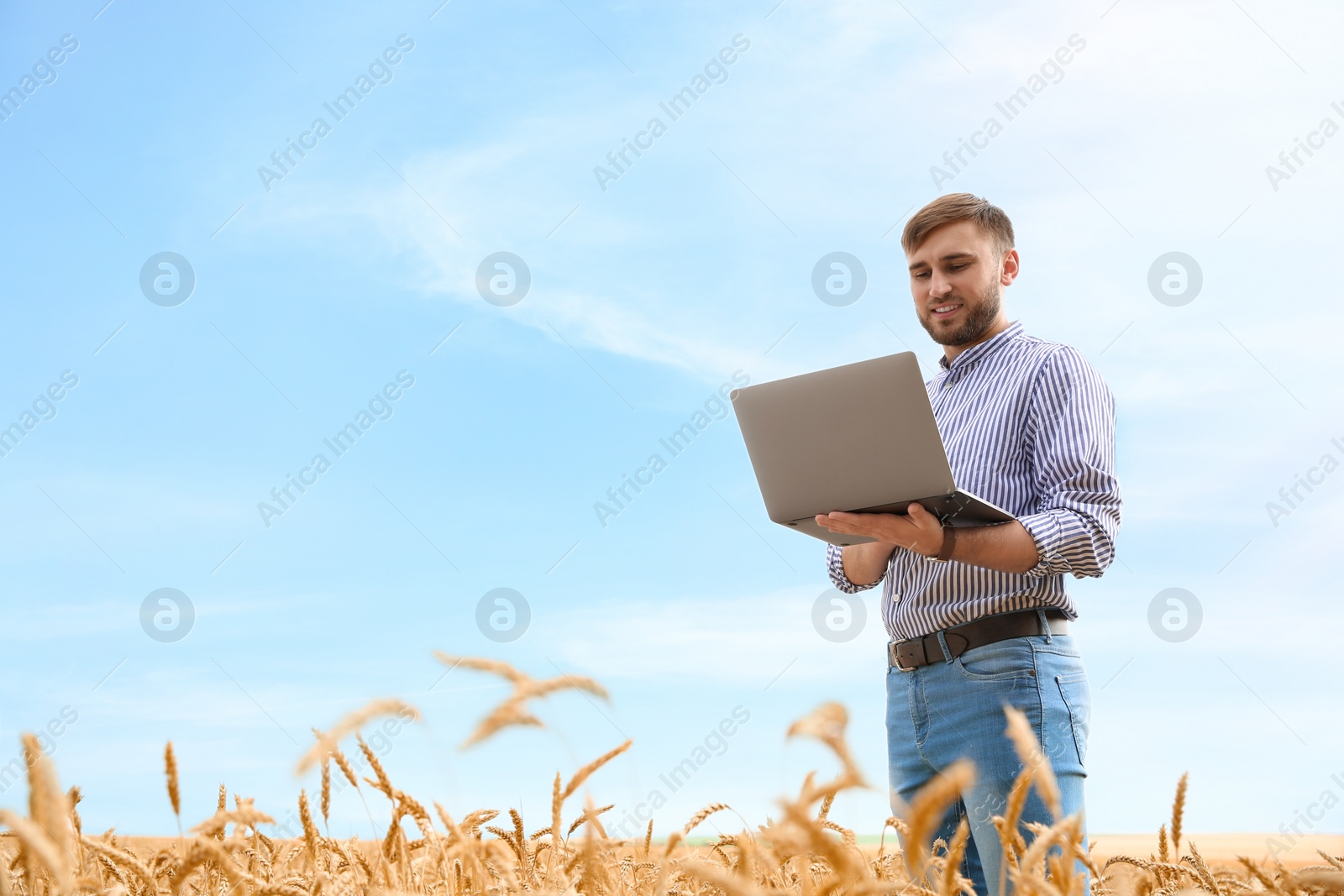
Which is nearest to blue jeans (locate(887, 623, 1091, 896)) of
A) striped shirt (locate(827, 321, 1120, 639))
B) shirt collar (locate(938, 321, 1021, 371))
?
striped shirt (locate(827, 321, 1120, 639))

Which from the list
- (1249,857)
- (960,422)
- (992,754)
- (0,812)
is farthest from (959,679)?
(0,812)

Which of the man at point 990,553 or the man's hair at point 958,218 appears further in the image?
the man's hair at point 958,218

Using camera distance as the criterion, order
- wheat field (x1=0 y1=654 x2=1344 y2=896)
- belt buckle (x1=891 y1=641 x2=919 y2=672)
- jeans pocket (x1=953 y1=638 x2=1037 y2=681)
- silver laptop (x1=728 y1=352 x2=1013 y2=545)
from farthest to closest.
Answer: belt buckle (x1=891 y1=641 x2=919 y2=672), jeans pocket (x1=953 y1=638 x2=1037 y2=681), silver laptop (x1=728 y1=352 x2=1013 y2=545), wheat field (x1=0 y1=654 x2=1344 y2=896)

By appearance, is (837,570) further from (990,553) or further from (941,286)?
(941,286)

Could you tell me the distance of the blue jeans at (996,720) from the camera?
2574 millimetres

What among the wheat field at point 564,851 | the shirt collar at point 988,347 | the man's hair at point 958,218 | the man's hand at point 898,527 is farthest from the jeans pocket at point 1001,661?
the man's hair at point 958,218

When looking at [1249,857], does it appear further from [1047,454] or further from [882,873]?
[1047,454]

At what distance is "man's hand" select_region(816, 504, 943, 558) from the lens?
8.46 ft

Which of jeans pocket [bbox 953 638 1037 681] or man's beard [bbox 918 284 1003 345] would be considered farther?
man's beard [bbox 918 284 1003 345]

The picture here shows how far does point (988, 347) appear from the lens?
327cm

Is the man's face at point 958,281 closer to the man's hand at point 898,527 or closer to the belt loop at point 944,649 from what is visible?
the man's hand at point 898,527

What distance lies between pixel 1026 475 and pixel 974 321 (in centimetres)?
56

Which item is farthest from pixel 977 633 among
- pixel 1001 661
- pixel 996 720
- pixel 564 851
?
pixel 564 851

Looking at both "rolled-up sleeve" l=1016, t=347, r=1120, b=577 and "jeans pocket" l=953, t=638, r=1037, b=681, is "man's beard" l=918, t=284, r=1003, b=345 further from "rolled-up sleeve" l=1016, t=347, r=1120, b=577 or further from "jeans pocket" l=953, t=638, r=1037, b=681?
"jeans pocket" l=953, t=638, r=1037, b=681
